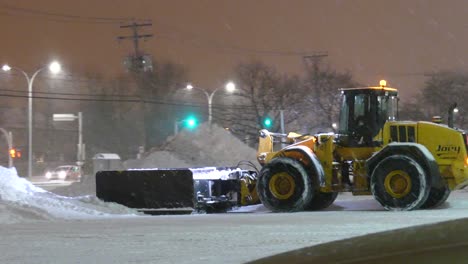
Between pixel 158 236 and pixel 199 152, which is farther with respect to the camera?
pixel 199 152

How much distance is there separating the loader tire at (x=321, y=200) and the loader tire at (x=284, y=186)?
105cm

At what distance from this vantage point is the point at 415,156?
14.5 metres

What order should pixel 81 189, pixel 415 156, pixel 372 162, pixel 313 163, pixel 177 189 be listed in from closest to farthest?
1. pixel 415 156
2. pixel 372 162
3. pixel 313 163
4. pixel 177 189
5. pixel 81 189

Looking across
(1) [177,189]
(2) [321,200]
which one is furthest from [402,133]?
(1) [177,189]

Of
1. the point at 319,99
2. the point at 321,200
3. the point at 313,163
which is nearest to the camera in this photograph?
the point at 313,163

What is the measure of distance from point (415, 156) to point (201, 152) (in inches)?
730

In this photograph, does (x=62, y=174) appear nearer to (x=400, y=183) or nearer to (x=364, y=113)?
(x=364, y=113)

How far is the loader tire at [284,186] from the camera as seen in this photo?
15336 mm

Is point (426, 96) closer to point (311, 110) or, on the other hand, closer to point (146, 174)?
point (311, 110)

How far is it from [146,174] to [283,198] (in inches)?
143

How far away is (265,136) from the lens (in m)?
17.6

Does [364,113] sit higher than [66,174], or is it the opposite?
[364,113]

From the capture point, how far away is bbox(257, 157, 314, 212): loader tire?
50.3 feet

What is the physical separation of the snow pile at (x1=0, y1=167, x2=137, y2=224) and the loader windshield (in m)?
5.84
